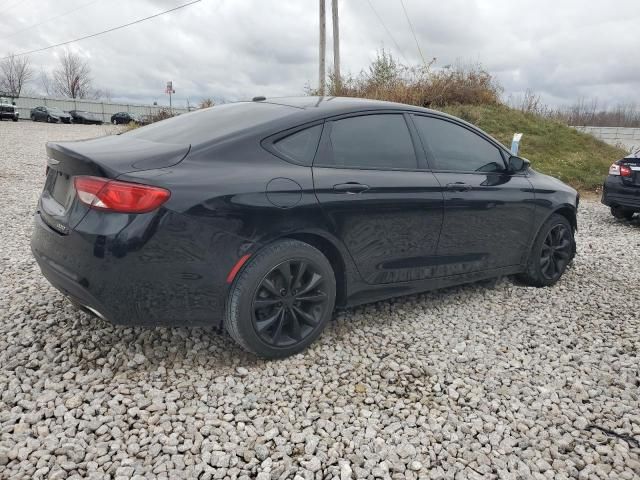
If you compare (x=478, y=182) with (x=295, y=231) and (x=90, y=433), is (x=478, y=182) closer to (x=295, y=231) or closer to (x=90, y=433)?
(x=295, y=231)

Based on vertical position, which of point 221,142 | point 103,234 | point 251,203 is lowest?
point 103,234

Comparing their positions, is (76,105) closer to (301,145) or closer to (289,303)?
(301,145)

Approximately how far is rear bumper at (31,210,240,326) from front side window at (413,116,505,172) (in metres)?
1.82

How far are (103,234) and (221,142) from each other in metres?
0.79

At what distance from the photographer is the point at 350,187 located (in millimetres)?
2869

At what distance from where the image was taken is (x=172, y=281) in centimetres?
238

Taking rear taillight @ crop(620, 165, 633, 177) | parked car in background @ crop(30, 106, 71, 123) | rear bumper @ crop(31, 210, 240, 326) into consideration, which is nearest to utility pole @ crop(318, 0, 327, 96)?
rear taillight @ crop(620, 165, 633, 177)

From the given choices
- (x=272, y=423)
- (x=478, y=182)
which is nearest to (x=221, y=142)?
(x=272, y=423)

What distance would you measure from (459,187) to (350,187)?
102 centimetres

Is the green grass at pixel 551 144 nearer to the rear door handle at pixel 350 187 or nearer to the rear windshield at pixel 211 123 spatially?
the rear door handle at pixel 350 187

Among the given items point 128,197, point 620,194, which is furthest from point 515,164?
point 620,194

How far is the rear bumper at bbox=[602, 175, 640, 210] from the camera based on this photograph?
293 inches

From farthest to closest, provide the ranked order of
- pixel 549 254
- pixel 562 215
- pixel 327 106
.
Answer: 1. pixel 562 215
2. pixel 549 254
3. pixel 327 106

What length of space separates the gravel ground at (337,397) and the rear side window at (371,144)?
1143mm
